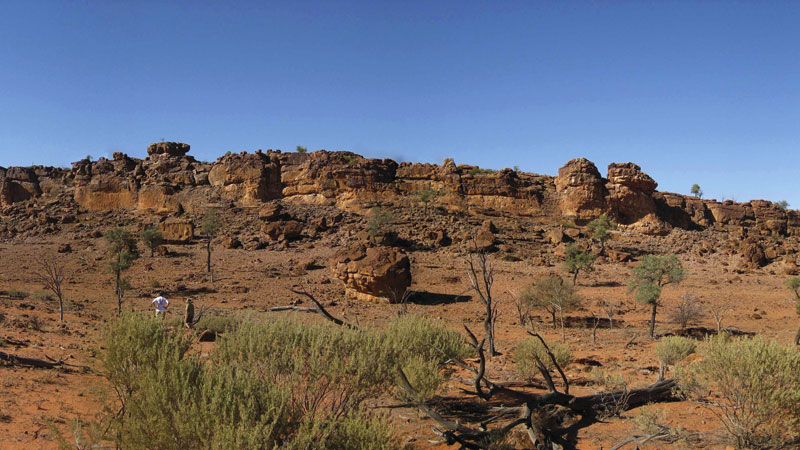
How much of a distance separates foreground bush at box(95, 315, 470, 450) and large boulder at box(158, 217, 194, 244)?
33.9 meters

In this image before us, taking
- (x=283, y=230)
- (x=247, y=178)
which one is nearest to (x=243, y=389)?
(x=283, y=230)

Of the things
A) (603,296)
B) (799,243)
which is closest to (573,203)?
(799,243)

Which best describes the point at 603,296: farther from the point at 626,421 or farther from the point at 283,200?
the point at 283,200

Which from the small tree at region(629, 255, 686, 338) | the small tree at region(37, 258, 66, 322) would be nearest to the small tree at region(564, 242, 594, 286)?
the small tree at region(629, 255, 686, 338)

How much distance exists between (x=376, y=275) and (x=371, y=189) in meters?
26.6

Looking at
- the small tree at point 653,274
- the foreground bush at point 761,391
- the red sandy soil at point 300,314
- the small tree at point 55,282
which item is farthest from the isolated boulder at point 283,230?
the foreground bush at point 761,391

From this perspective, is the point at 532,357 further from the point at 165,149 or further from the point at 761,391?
the point at 165,149

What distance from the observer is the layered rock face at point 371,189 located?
47781mm

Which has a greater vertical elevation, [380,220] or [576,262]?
[380,220]

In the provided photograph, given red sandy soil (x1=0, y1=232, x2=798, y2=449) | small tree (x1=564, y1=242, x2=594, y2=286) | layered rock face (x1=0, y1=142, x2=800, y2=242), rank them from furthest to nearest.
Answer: layered rock face (x1=0, y1=142, x2=800, y2=242)
small tree (x1=564, y1=242, x2=594, y2=286)
red sandy soil (x1=0, y1=232, x2=798, y2=449)

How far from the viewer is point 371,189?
48.3 m

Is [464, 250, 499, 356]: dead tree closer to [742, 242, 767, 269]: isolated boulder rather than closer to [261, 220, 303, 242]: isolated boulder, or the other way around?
[261, 220, 303, 242]: isolated boulder

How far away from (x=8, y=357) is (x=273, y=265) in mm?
22594

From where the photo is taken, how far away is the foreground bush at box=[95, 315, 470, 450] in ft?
13.9
